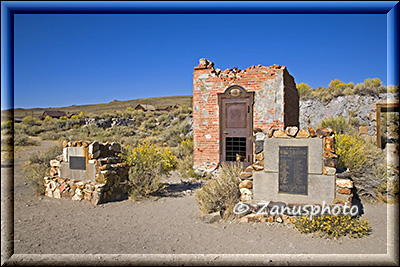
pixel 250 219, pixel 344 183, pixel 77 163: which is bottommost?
pixel 250 219

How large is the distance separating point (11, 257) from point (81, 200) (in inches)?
113

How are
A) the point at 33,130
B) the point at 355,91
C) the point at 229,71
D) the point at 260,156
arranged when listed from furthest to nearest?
the point at 33,130 < the point at 355,91 < the point at 229,71 < the point at 260,156

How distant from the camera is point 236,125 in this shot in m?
9.59

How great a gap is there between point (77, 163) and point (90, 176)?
0.55m

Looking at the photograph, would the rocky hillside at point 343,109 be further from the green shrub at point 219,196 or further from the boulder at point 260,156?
the green shrub at point 219,196

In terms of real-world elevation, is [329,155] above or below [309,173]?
above

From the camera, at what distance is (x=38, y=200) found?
6.82 m

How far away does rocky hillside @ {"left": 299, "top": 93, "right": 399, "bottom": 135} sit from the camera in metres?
17.2

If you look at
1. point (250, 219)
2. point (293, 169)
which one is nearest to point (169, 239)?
point (250, 219)

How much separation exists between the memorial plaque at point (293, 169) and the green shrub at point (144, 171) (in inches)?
132

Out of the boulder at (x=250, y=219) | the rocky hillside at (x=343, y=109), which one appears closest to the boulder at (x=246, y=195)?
the boulder at (x=250, y=219)

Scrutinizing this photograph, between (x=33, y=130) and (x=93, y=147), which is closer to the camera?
(x=93, y=147)

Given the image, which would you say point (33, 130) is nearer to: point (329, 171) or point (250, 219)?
point (250, 219)

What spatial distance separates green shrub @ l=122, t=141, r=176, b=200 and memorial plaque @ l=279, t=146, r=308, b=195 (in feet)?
11.0
